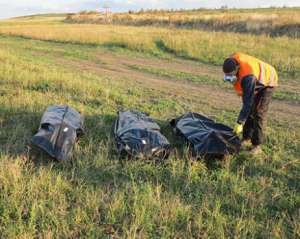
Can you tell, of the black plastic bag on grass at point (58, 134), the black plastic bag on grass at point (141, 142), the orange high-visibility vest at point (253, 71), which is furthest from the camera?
the orange high-visibility vest at point (253, 71)

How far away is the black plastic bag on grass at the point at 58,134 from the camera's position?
4316mm

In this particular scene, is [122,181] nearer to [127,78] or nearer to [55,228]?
[55,228]

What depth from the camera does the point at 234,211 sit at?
3.54 meters

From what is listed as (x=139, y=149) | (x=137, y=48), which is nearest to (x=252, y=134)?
(x=139, y=149)

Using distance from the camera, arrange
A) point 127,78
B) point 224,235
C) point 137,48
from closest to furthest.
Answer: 1. point 224,235
2. point 127,78
3. point 137,48

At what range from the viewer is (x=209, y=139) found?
4516mm

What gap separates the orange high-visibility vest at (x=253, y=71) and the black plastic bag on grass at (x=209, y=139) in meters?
0.70

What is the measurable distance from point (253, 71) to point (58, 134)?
2916mm

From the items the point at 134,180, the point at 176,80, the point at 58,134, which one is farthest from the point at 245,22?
the point at 134,180

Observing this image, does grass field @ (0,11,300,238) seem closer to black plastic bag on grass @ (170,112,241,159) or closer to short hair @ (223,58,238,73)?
black plastic bag on grass @ (170,112,241,159)

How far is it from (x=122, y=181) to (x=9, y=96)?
4073 mm

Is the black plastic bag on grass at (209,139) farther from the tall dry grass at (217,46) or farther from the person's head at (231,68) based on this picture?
the tall dry grass at (217,46)

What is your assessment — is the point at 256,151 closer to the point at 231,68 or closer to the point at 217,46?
the point at 231,68

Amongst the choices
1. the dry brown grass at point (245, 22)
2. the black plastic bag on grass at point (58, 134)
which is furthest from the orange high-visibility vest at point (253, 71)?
the dry brown grass at point (245, 22)
